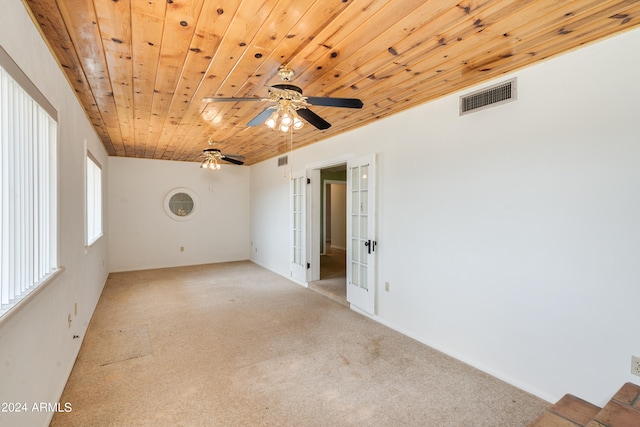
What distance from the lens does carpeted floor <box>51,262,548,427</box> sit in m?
2.03

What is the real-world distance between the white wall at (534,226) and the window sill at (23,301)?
119 inches

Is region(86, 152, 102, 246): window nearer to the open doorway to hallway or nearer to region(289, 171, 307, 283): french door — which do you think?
region(289, 171, 307, 283): french door

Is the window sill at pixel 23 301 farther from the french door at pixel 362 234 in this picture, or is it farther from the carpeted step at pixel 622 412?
the french door at pixel 362 234

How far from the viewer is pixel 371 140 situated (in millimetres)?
3803

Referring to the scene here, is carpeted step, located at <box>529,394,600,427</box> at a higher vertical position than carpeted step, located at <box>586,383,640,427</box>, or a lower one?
lower

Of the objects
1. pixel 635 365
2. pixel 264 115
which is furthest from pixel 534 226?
pixel 264 115

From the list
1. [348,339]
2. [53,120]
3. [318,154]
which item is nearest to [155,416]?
[348,339]

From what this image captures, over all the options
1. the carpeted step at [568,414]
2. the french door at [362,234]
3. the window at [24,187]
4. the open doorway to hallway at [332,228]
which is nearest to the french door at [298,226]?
the open doorway to hallway at [332,228]

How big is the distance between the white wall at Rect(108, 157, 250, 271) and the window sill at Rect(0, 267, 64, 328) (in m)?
4.92

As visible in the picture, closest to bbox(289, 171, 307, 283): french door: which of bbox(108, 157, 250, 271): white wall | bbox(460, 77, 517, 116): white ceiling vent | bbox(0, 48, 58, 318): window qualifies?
bbox(108, 157, 250, 271): white wall

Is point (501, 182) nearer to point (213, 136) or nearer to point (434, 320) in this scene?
point (434, 320)

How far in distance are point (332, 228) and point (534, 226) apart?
7394 millimetres

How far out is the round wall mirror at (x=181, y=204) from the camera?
6.86 metres

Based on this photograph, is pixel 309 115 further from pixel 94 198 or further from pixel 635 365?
pixel 94 198
